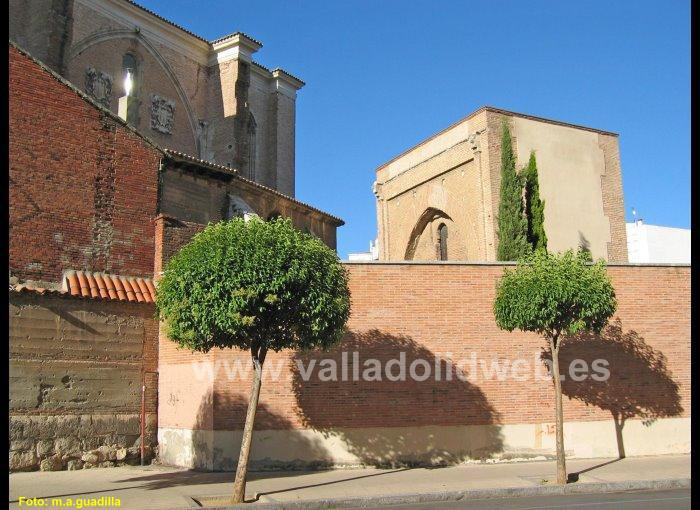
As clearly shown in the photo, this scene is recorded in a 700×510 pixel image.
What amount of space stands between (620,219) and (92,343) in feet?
58.4

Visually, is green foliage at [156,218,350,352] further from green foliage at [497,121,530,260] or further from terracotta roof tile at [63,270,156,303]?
green foliage at [497,121,530,260]

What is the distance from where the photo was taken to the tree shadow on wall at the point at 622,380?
14742 millimetres

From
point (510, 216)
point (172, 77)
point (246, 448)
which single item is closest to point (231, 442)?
point (246, 448)

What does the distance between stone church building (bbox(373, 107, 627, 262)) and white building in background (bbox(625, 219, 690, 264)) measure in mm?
18117

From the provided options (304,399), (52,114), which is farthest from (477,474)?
(52,114)

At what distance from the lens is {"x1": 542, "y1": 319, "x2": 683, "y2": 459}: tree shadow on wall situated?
14742mm

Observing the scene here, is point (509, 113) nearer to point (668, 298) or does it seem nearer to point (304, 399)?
point (668, 298)

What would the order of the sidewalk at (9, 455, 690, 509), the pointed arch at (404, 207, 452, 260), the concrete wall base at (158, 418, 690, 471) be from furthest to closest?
1. the pointed arch at (404, 207, 452, 260)
2. the concrete wall base at (158, 418, 690, 471)
3. the sidewalk at (9, 455, 690, 509)

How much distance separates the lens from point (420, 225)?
1030 inches

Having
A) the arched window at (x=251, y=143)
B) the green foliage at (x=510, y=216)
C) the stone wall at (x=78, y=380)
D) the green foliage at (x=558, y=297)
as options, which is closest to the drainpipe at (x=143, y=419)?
the stone wall at (x=78, y=380)

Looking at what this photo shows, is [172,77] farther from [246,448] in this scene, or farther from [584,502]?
[584,502]

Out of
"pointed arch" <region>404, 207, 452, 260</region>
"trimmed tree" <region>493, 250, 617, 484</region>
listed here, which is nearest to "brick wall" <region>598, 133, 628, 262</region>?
"pointed arch" <region>404, 207, 452, 260</region>

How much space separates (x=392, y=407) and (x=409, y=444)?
30.5 inches

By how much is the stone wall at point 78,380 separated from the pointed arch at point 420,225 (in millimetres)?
13111
